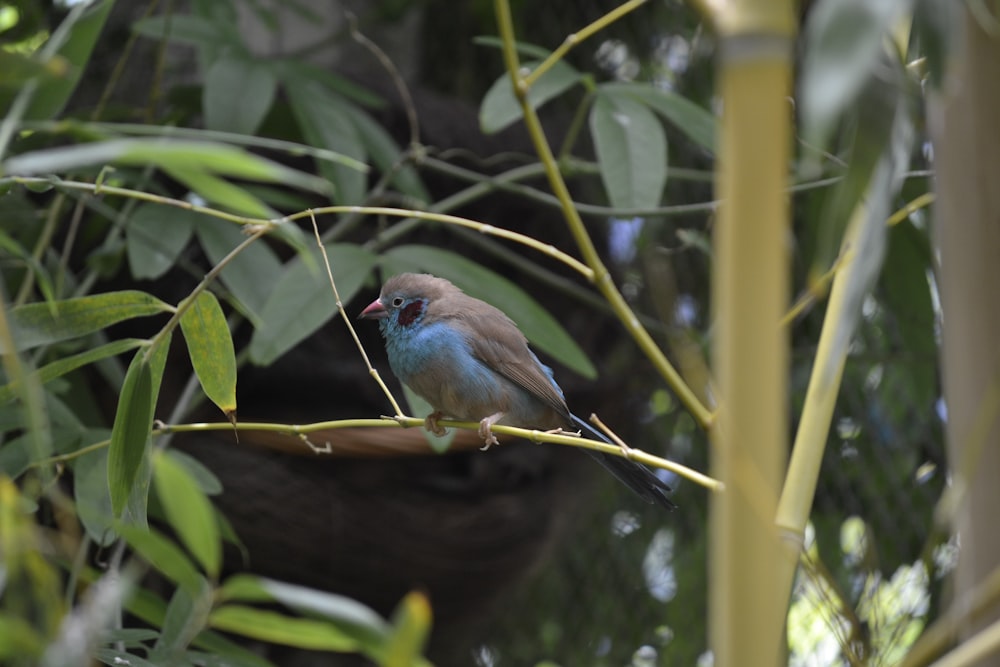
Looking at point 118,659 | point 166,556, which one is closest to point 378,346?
point 118,659

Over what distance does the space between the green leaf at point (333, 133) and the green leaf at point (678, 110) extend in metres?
0.50

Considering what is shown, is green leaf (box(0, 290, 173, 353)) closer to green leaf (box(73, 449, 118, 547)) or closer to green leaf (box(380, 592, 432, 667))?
green leaf (box(73, 449, 118, 547))

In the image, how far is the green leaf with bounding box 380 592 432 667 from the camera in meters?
0.59

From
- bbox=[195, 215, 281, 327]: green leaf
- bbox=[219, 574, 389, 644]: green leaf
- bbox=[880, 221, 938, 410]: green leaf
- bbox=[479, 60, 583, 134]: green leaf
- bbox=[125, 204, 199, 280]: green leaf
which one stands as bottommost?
bbox=[880, 221, 938, 410]: green leaf

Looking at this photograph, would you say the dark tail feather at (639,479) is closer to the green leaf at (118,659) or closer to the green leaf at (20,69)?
the green leaf at (118,659)

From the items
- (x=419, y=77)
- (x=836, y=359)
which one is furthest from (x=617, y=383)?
(x=836, y=359)

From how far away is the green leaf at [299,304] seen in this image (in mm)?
1810

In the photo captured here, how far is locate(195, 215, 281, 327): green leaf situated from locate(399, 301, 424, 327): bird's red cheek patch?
0.80 ft

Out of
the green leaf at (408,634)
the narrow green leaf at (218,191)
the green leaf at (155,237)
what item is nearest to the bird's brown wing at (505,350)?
the green leaf at (155,237)

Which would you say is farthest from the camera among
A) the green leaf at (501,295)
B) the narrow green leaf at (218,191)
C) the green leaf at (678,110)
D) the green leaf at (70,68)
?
the green leaf at (678,110)

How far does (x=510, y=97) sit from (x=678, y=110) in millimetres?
341

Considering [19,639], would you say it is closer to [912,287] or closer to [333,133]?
[333,133]

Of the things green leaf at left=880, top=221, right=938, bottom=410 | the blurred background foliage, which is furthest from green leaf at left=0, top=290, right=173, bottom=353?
green leaf at left=880, top=221, right=938, bottom=410

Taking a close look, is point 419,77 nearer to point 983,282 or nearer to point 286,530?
point 286,530
